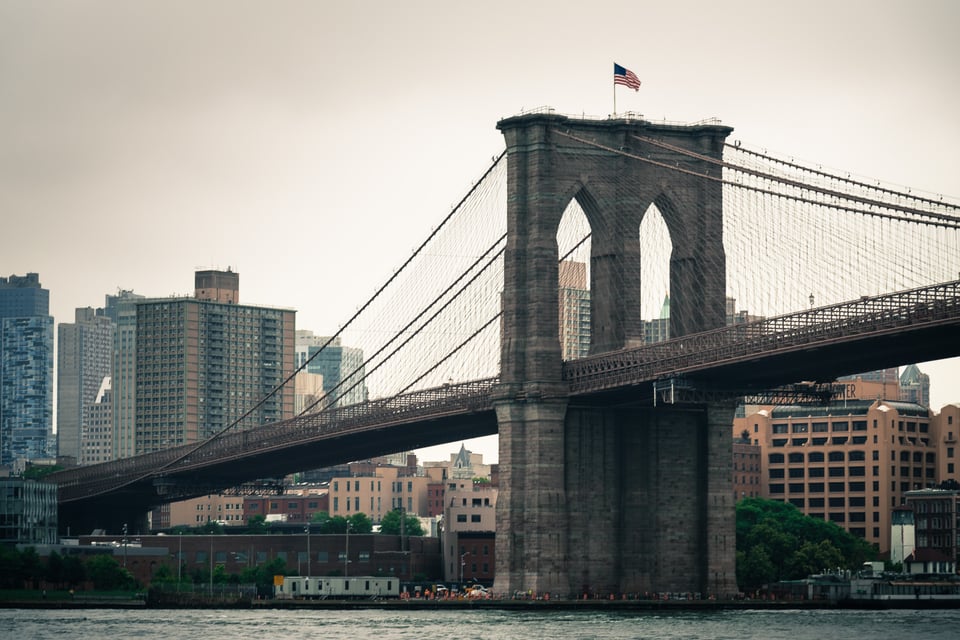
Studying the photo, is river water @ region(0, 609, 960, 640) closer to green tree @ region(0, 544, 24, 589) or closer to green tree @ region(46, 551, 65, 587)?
green tree @ region(0, 544, 24, 589)

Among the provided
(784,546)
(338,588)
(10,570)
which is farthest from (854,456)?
(10,570)

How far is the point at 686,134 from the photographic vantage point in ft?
369

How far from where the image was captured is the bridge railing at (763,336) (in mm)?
87188

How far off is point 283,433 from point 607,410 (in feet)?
89.4

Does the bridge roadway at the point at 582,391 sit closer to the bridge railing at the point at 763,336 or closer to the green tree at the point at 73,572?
the bridge railing at the point at 763,336

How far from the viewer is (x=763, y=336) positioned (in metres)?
95.2

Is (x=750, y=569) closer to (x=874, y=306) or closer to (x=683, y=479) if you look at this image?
(x=683, y=479)

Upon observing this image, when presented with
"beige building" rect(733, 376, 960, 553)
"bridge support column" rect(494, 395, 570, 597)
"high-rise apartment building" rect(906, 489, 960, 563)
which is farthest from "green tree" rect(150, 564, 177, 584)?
"beige building" rect(733, 376, 960, 553)

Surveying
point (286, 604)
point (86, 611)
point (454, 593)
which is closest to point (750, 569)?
point (454, 593)

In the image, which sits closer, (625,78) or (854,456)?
(625,78)

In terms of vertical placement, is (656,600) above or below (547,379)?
below

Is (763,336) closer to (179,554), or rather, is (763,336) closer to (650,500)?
(650,500)

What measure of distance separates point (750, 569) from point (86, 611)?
41406 millimetres

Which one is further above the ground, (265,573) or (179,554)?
(179,554)
